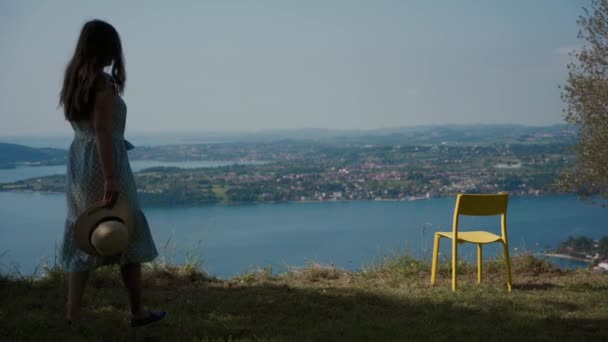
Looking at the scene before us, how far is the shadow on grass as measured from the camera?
4.08m

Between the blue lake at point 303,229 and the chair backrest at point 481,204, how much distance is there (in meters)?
1.70

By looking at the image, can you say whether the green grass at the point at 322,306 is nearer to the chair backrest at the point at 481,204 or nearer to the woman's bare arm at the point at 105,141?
the chair backrest at the point at 481,204

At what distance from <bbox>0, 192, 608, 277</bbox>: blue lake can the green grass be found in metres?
0.52

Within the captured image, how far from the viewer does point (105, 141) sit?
3564mm

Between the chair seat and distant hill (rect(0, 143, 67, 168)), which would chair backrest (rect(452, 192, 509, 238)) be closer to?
the chair seat

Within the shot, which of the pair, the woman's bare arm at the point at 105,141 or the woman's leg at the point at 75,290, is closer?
the woman's bare arm at the point at 105,141

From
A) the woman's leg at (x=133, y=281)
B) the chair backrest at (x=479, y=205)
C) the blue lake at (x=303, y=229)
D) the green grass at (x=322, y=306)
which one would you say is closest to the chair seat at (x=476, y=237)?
the chair backrest at (x=479, y=205)

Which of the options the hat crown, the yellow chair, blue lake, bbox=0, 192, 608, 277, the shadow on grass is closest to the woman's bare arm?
the hat crown

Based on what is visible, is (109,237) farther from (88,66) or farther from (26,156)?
(26,156)

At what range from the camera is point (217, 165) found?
33562 mm

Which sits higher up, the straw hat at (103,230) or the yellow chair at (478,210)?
the straw hat at (103,230)

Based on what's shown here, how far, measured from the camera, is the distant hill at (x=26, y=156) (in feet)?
57.1

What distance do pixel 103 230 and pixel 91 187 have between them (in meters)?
0.35

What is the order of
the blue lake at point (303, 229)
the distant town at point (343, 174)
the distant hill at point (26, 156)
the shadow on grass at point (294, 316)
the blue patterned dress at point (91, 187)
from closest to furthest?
the blue patterned dress at point (91, 187) < the shadow on grass at point (294, 316) < the blue lake at point (303, 229) < the distant hill at point (26, 156) < the distant town at point (343, 174)
